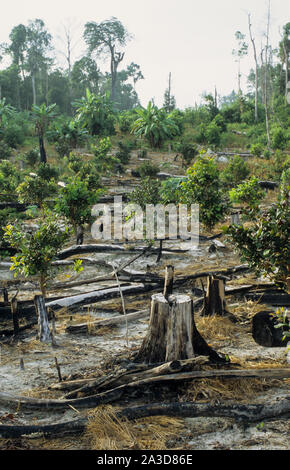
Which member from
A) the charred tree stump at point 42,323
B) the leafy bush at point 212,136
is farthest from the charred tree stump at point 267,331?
the leafy bush at point 212,136

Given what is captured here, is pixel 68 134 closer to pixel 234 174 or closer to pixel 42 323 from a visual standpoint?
pixel 234 174

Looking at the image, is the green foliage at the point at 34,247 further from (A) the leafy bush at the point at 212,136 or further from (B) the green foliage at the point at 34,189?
(A) the leafy bush at the point at 212,136

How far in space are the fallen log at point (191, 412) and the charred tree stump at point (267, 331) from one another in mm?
1563

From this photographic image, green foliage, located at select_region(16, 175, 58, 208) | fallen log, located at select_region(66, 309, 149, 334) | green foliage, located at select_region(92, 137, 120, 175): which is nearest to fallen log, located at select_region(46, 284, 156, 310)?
fallen log, located at select_region(66, 309, 149, 334)

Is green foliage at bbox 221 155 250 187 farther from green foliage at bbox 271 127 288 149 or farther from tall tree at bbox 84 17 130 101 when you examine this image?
tall tree at bbox 84 17 130 101

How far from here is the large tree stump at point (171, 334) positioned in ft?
15.7

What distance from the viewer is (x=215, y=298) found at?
22.8ft

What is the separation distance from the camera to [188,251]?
11352 millimetres

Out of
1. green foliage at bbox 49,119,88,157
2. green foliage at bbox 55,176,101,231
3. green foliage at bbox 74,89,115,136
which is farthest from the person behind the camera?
green foliage at bbox 74,89,115,136

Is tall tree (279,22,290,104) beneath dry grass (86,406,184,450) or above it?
above

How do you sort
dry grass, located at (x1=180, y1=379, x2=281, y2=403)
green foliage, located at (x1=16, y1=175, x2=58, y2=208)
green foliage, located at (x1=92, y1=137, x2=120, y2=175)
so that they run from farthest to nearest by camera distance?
green foliage, located at (x1=92, y1=137, x2=120, y2=175), green foliage, located at (x1=16, y1=175, x2=58, y2=208), dry grass, located at (x1=180, y1=379, x2=281, y2=403)

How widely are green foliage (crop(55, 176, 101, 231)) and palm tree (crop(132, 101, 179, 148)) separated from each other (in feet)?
64.0

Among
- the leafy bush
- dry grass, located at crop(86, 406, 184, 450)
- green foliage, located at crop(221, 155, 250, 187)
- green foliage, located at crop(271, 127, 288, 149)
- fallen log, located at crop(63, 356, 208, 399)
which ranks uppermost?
the leafy bush
